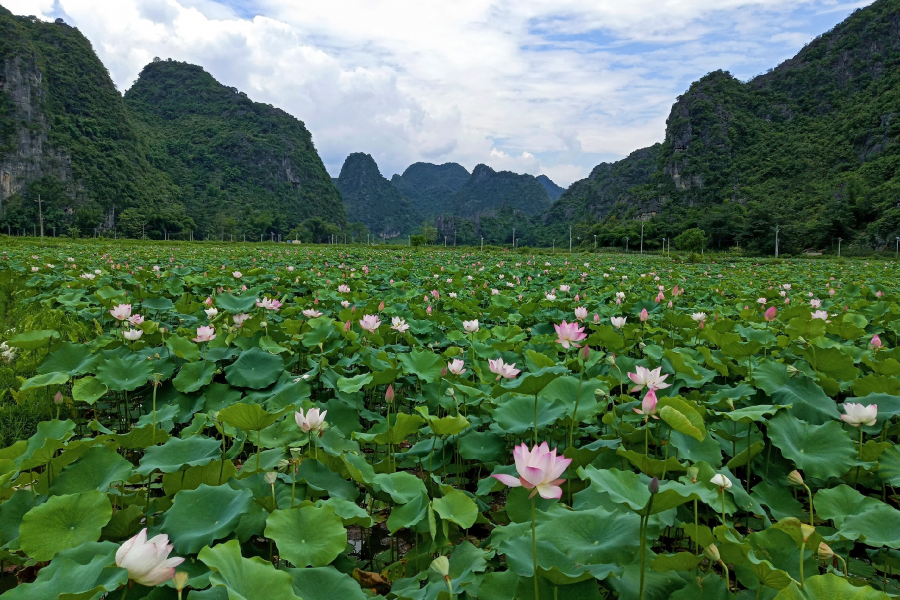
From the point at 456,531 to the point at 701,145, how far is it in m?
90.0

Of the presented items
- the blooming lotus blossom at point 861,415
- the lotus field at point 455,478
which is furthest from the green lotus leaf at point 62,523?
the blooming lotus blossom at point 861,415

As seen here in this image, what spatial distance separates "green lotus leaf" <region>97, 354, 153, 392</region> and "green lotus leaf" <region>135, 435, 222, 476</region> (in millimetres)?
894

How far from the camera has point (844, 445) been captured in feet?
5.11

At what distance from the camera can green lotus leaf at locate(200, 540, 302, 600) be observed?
0.88 m

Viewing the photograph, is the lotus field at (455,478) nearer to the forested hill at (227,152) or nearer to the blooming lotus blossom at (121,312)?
the blooming lotus blossom at (121,312)

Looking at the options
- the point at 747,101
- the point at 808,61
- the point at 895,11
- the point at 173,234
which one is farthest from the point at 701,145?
the point at 173,234

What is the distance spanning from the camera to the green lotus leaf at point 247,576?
0.88 meters

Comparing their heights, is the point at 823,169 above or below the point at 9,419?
above

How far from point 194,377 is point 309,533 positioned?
150 centimetres

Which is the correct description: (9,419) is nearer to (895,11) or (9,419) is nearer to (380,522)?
(380,522)

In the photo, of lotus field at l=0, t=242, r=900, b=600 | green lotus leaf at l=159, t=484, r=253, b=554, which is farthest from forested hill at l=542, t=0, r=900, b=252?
green lotus leaf at l=159, t=484, r=253, b=554

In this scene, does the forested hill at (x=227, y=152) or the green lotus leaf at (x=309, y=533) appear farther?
the forested hill at (x=227, y=152)

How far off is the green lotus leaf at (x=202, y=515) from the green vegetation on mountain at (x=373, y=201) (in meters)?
144

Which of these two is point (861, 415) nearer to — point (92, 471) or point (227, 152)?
point (92, 471)
